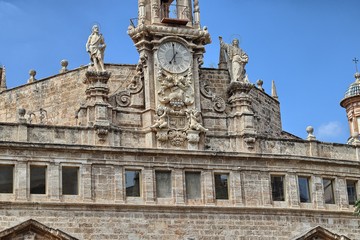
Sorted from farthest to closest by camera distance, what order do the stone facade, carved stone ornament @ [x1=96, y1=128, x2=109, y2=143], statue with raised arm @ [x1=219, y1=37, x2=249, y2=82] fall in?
statue with raised arm @ [x1=219, y1=37, x2=249, y2=82] < carved stone ornament @ [x1=96, y1=128, x2=109, y2=143] < the stone facade

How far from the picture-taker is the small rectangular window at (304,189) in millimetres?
43219

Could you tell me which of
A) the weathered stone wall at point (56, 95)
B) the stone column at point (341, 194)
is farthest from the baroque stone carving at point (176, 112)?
the stone column at point (341, 194)

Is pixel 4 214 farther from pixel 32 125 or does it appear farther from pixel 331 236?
pixel 331 236

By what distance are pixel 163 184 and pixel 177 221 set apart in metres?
1.68

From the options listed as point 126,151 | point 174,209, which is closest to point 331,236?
point 174,209

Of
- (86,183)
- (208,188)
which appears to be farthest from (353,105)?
(86,183)

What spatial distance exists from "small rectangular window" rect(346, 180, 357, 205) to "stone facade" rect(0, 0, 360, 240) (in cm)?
5

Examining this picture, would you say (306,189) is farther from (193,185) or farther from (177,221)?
(177,221)

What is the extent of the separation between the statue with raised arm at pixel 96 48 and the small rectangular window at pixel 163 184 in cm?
509

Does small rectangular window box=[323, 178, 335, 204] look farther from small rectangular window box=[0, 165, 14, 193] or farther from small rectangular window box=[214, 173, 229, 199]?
small rectangular window box=[0, 165, 14, 193]

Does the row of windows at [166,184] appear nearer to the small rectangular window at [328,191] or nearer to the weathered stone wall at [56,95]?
the small rectangular window at [328,191]

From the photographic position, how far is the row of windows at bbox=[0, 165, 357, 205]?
39156mm

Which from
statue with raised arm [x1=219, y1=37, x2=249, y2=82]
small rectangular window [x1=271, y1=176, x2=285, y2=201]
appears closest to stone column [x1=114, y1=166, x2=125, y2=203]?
small rectangular window [x1=271, y1=176, x2=285, y2=201]

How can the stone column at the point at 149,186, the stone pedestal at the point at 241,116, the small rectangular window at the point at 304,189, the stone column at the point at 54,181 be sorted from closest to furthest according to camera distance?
the stone column at the point at 54,181
the stone column at the point at 149,186
the stone pedestal at the point at 241,116
the small rectangular window at the point at 304,189
